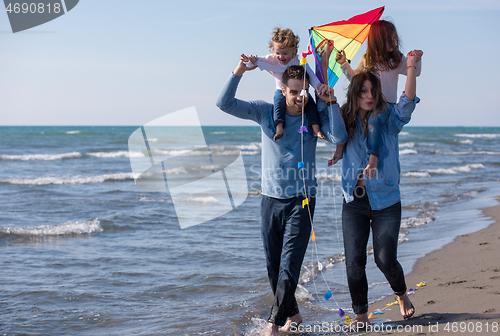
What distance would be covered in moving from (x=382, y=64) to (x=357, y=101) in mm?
339

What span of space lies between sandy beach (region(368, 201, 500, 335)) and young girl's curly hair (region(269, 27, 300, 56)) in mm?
2292

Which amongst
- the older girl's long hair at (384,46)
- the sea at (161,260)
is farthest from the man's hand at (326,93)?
the sea at (161,260)

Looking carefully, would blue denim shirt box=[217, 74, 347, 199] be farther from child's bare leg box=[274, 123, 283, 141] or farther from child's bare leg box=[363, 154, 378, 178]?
child's bare leg box=[363, 154, 378, 178]

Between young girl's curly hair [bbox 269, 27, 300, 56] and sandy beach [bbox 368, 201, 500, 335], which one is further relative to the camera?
young girl's curly hair [bbox 269, 27, 300, 56]

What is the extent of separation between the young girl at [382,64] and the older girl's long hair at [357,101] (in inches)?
2.6

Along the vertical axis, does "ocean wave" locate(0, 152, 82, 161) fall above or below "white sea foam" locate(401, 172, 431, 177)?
below

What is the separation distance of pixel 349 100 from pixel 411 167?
16.7 metres

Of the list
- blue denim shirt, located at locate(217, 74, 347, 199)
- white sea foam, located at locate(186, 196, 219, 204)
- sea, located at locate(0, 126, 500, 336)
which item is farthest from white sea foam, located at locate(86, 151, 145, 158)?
blue denim shirt, located at locate(217, 74, 347, 199)

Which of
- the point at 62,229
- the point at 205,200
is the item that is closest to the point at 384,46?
the point at 62,229

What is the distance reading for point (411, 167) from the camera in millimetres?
18594

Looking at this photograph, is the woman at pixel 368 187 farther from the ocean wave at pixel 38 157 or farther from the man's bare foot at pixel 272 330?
the ocean wave at pixel 38 157

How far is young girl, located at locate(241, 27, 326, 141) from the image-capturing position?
312 cm

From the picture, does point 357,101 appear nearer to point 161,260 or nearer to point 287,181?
point 287,181

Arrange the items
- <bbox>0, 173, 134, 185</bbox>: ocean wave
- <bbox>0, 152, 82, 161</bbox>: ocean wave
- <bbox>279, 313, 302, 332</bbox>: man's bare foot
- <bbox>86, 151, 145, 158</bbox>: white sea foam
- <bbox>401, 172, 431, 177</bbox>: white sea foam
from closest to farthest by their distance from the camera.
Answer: <bbox>279, 313, 302, 332</bbox>: man's bare foot → <bbox>0, 173, 134, 185</bbox>: ocean wave → <bbox>401, 172, 431, 177</bbox>: white sea foam → <bbox>0, 152, 82, 161</bbox>: ocean wave → <bbox>86, 151, 145, 158</bbox>: white sea foam
